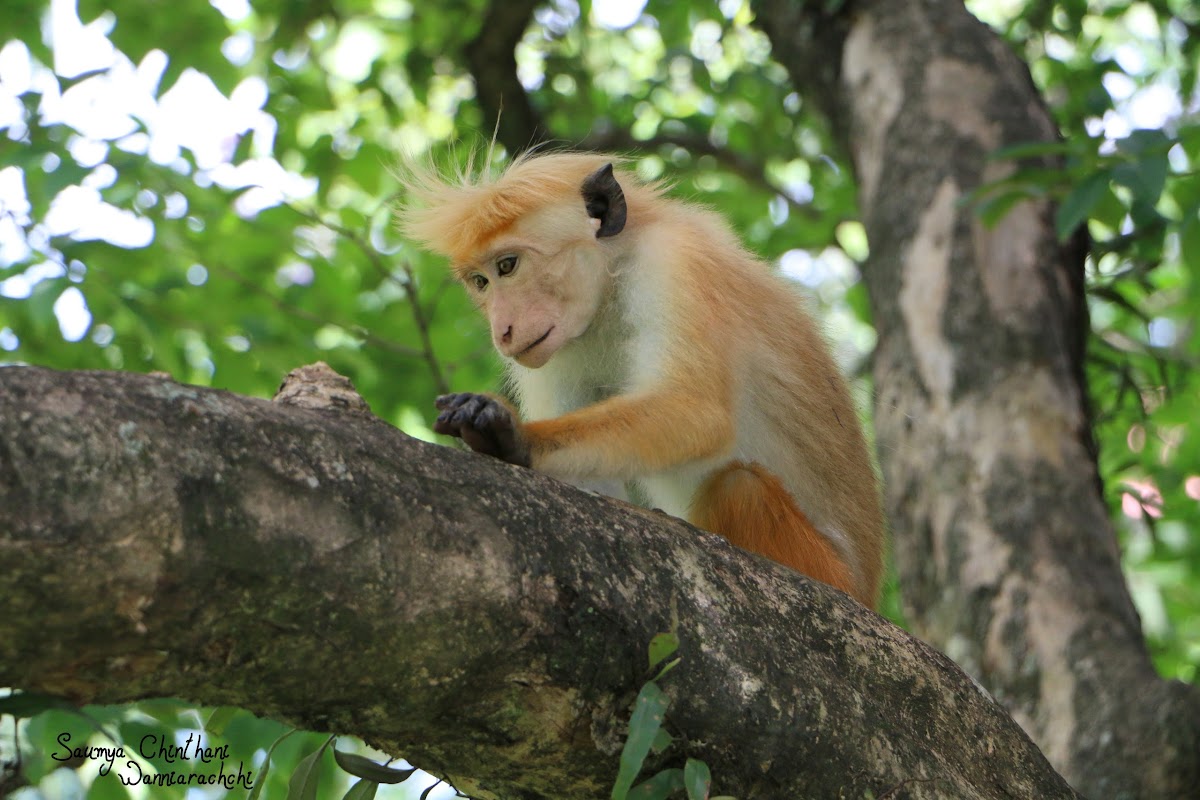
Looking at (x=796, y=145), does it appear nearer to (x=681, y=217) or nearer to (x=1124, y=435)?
(x=1124, y=435)

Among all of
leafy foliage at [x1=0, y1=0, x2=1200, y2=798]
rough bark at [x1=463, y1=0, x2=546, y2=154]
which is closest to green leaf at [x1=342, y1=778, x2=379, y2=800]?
leafy foliage at [x1=0, y1=0, x2=1200, y2=798]

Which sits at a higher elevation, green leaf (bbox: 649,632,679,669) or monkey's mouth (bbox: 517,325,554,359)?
green leaf (bbox: 649,632,679,669)

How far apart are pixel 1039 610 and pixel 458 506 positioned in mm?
3987

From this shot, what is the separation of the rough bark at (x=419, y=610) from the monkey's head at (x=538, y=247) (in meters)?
1.84

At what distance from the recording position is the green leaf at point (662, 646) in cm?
284

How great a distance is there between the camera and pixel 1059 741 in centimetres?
557

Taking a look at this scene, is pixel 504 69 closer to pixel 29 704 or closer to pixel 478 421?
pixel 478 421

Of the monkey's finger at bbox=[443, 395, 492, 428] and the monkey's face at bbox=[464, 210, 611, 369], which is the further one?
the monkey's face at bbox=[464, 210, 611, 369]

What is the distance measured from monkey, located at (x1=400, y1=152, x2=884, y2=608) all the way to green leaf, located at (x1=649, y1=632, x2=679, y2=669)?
1500 millimetres

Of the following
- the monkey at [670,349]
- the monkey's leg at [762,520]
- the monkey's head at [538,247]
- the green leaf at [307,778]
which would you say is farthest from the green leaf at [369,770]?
the monkey's head at [538,247]

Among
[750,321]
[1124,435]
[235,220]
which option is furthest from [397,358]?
[1124,435]

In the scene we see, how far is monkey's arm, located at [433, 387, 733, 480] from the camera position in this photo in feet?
12.6

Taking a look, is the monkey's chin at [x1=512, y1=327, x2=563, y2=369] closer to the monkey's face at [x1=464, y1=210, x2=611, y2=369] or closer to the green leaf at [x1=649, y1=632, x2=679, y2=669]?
the monkey's face at [x1=464, y1=210, x2=611, y2=369]

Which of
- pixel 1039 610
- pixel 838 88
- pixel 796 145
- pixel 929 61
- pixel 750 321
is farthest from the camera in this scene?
pixel 796 145
